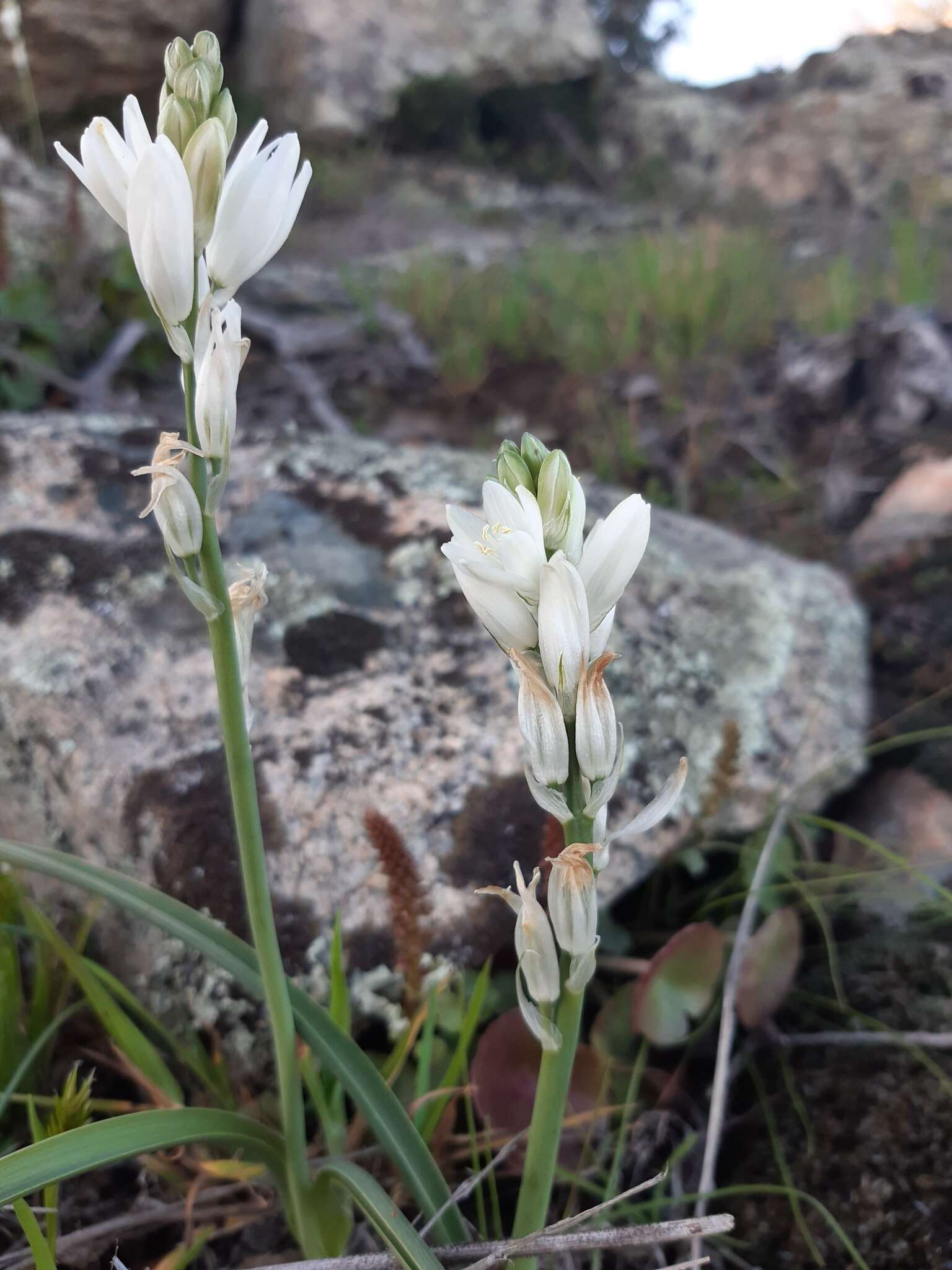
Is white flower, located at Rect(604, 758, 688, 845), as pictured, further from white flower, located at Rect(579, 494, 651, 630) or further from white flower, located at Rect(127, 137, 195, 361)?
white flower, located at Rect(127, 137, 195, 361)

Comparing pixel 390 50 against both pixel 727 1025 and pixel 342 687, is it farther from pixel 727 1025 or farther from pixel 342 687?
pixel 727 1025

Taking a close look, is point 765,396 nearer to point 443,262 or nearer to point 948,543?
point 948,543

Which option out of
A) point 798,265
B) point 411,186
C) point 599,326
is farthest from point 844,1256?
point 411,186

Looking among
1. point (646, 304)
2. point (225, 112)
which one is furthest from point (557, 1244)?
point (646, 304)

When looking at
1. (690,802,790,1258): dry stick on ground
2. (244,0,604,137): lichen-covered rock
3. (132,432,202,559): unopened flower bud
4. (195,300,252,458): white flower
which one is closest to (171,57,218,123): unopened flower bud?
(195,300,252,458): white flower

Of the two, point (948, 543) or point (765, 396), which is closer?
point (948, 543)

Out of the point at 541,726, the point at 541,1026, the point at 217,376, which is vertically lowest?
the point at 541,1026
